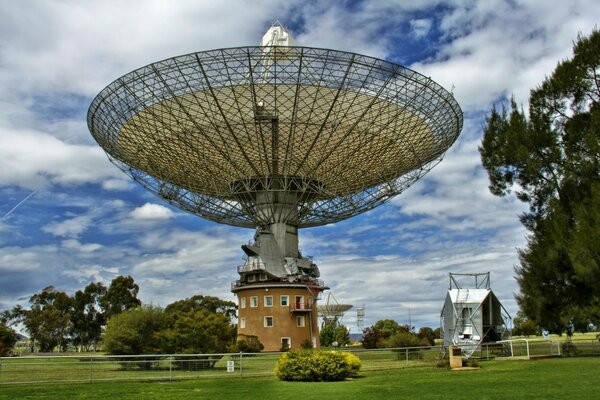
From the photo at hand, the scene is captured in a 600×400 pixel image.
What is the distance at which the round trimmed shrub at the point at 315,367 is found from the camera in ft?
67.9

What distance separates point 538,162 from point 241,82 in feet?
54.7

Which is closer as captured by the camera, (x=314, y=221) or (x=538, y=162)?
(x=538, y=162)

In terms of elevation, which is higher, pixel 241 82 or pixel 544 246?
pixel 241 82

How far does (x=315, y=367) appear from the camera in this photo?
2069 centimetres

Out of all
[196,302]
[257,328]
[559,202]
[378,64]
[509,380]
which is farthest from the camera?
[196,302]

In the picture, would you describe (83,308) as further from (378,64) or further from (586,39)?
(586,39)

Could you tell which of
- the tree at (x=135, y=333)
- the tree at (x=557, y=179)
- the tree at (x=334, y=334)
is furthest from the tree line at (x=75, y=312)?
the tree at (x=557, y=179)

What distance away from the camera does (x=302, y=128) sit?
3912 centimetres

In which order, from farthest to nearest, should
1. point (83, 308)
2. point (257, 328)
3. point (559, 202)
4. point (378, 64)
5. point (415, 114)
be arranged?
point (83, 308), point (257, 328), point (415, 114), point (378, 64), point (559, 202)

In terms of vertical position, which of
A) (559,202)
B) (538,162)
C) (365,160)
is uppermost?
(365,160)

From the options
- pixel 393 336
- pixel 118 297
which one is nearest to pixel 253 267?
pixel 393 336

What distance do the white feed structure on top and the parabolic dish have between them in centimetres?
1156

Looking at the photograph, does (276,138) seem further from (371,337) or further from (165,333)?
(371,337)

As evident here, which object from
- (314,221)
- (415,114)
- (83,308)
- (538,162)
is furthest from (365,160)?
(83,308)
